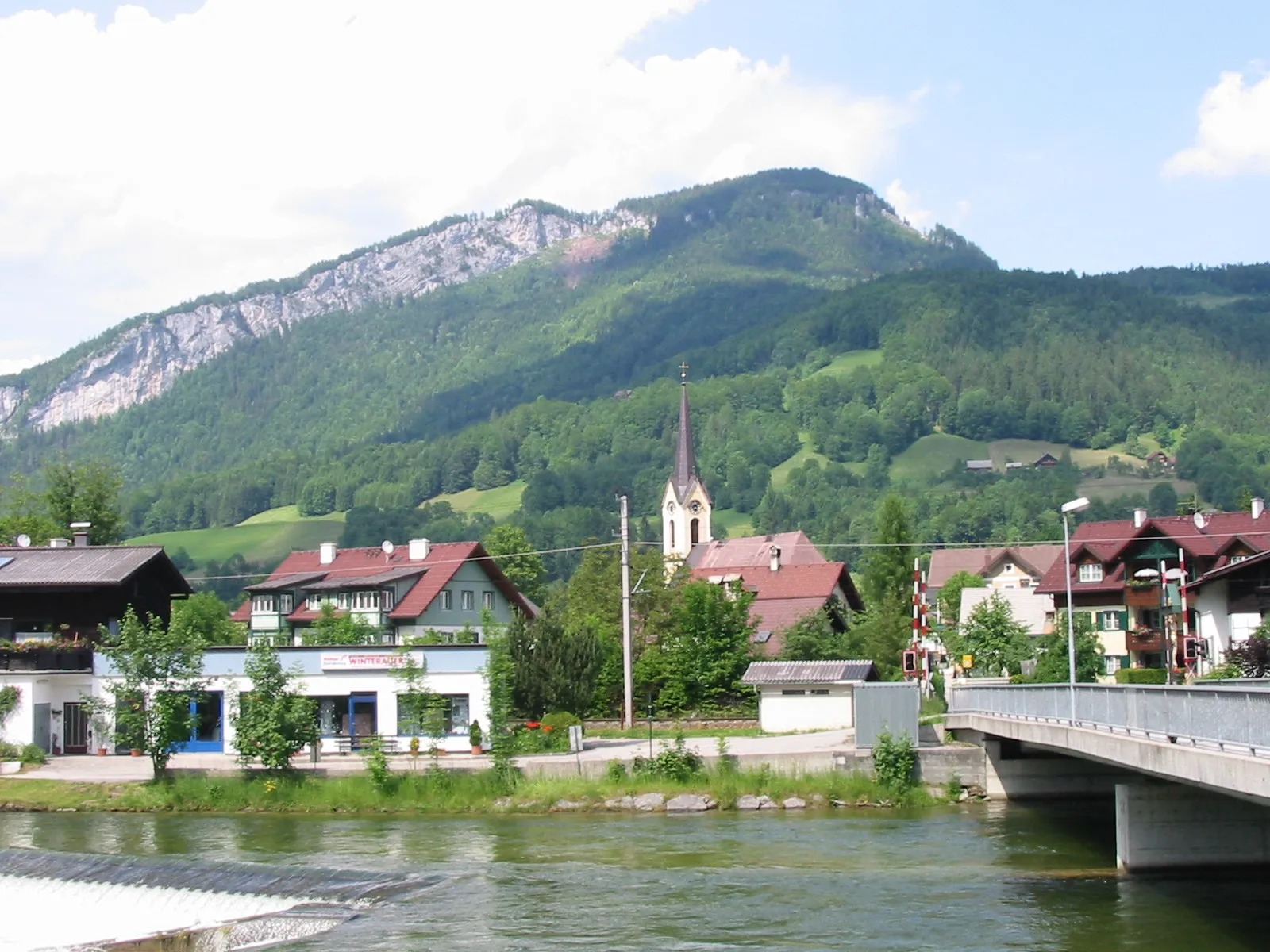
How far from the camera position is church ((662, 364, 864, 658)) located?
9006cm

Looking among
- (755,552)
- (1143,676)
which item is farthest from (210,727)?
(755,552)

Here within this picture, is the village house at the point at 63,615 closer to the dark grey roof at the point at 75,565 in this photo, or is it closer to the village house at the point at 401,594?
the dark grey roof at the point at 75,565

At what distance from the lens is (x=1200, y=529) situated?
253ft

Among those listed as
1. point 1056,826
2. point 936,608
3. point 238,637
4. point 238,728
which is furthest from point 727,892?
point 936,608

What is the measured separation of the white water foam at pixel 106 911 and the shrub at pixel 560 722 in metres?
23.9

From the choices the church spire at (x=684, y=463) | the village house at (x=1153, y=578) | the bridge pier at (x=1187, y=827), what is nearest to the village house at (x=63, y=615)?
the bridge pier at (x=1187, y=827)

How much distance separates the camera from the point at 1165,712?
86.1ft

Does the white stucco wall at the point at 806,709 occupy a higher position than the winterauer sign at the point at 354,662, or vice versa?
the winterauer sign at the point at 354,662

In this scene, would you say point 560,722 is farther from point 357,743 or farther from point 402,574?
point 402,574

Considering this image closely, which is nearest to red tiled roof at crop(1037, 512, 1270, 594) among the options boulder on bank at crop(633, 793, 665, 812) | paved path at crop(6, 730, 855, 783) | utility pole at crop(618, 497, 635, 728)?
paved path at crop(6, 730, 855, 783)

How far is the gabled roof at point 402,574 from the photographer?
81938mm

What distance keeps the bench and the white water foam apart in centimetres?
2004

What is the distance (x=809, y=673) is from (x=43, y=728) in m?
30.6

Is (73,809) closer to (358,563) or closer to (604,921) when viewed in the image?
(604,921)
